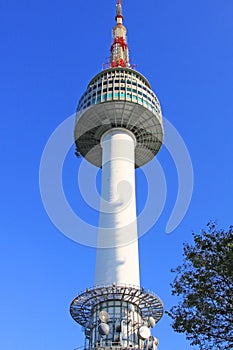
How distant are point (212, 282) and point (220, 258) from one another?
4.49 feet

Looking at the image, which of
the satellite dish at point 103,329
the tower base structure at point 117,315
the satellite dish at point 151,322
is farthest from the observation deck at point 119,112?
the satellite dish at point 103,329

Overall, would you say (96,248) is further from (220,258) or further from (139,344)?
(220,258)

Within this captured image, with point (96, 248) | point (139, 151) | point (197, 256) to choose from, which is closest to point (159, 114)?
point (139, 151)

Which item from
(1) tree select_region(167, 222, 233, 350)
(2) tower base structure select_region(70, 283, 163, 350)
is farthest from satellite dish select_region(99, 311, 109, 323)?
(1) tree select_region(167, 222, 233, 350)

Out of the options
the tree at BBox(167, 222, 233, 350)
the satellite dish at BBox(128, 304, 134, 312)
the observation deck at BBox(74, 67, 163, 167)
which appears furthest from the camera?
the observation deck at BBox(74, 67, 163, 167)

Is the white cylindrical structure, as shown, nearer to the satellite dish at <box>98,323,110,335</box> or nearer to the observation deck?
the observation deck

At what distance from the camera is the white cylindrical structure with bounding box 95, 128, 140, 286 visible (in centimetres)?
4869

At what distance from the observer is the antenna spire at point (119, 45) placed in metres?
70.6

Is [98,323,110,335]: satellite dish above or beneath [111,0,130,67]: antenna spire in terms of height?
beneath

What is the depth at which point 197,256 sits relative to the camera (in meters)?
22.7

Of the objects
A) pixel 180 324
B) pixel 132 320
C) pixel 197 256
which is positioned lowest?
pixel 180 324

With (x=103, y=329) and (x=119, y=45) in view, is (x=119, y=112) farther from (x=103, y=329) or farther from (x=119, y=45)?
(x=103, y=329)

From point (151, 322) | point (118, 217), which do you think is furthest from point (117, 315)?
point (118, 217)

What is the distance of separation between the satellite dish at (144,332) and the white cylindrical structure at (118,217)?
5677 millimetres
